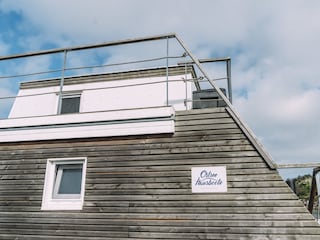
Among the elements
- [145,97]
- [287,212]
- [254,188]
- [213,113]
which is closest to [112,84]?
[145,97]

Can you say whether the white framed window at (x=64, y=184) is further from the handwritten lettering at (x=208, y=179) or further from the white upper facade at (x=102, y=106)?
the handwritten lettering at (x=208, y=179)

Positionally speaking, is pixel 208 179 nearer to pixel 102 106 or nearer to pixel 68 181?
pixel 68 181

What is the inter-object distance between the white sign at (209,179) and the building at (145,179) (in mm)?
16

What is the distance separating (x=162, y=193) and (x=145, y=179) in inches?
15.0

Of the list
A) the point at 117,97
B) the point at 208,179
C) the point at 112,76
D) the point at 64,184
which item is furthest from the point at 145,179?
the point at 112,76

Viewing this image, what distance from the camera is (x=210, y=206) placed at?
4.62m

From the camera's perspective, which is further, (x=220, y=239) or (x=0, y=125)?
(x=0, y=125)

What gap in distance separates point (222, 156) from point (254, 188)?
70cm

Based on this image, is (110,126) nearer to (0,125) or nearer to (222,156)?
(222,156)

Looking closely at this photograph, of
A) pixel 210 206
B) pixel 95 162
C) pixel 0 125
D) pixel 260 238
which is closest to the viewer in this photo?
pixel 260 238

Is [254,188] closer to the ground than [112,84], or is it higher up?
closer to the ground

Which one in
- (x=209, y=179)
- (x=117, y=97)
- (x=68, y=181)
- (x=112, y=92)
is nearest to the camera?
(x=209, y=179)

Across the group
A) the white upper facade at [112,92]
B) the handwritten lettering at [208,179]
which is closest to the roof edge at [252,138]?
the handwritten lettering at [208,179]

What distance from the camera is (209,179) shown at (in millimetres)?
4766
